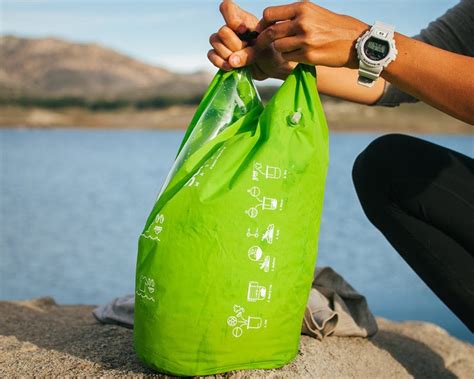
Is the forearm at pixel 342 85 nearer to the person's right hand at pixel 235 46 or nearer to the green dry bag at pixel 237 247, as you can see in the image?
the person's right hand at pixel 235 46

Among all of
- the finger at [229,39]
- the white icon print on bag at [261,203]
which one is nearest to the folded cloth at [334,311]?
the white icon print on bag at [261,203]

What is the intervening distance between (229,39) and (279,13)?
0.23 meters

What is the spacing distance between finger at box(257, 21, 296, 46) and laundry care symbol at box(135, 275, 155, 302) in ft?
2.21

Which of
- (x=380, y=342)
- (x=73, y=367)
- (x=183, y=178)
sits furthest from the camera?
(x=380, y=342)

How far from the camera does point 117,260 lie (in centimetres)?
563

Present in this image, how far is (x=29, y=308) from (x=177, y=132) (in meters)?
35.0

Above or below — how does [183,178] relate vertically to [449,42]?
below

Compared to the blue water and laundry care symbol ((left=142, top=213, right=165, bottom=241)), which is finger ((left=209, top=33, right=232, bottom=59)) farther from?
the blue water

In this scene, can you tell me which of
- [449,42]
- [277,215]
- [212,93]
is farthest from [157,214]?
[449,42]

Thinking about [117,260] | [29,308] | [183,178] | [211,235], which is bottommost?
[117,260]

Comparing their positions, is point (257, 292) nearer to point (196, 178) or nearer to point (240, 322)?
point (240, 322)

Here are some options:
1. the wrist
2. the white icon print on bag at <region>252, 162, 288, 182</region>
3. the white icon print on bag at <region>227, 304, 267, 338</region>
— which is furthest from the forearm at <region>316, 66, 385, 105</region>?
the white icon print on bag at <region>227, 304, 267, 338</region>

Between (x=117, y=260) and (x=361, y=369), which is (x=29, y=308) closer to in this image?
(x=361, y=369)

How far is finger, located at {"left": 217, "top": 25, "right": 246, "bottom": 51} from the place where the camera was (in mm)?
1814
